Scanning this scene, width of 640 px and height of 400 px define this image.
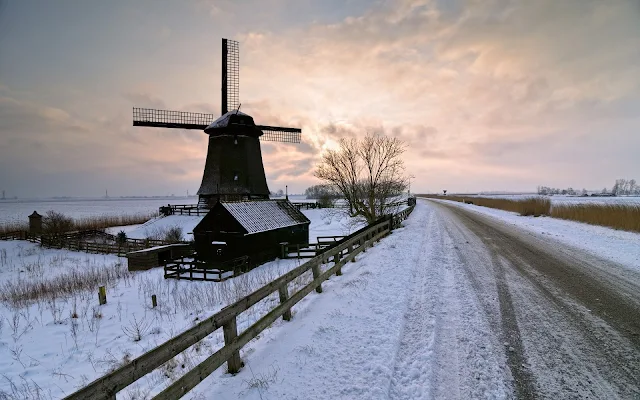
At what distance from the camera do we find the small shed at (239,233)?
20.4 meters

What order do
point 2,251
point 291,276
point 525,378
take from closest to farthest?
point 525,378
point 291,276
point 2,251

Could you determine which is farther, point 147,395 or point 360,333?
point 360,333

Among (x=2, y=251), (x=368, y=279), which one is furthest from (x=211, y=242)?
(x=2, y=251)

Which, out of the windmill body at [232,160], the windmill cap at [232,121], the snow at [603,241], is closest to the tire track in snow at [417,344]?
the snow at [603,241]

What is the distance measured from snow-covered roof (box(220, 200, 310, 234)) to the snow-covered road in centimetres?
1254

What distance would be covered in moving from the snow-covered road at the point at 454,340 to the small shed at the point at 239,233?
39.8ft

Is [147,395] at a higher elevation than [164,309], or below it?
higher

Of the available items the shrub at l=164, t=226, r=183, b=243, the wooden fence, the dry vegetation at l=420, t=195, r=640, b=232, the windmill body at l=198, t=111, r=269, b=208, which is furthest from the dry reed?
the dry vegetation at l=420, t=195, r=640, b=232

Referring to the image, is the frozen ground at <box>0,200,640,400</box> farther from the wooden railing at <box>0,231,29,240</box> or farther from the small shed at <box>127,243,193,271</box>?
the wooden railing at <box>0,231,29,240</box>

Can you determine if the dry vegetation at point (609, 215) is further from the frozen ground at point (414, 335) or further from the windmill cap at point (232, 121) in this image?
the windmill cap at point (232, 121)

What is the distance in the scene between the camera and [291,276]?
6910 millimetres

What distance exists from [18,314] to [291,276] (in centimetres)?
1346

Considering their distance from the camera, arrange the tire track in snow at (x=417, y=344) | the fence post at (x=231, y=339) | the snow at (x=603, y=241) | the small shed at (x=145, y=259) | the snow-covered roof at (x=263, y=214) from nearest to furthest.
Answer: the tire track in snow at (x=417, y=344)
the fence post at (x=231, y=339)
the snow at (x=603, y=241)
the snow-covered roof at (x=263, y=214)
the small shed at (x=145, y=259)

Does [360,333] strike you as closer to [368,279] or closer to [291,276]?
[291,276]
